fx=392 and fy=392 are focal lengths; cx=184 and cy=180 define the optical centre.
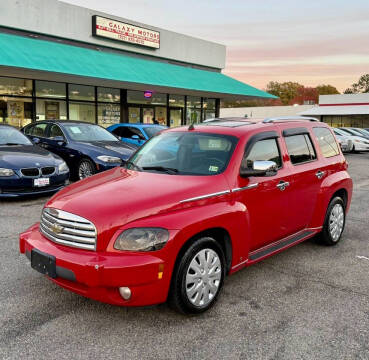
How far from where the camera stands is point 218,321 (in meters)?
3.32

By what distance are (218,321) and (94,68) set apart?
15.3 meters

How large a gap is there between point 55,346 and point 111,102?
63.7ft

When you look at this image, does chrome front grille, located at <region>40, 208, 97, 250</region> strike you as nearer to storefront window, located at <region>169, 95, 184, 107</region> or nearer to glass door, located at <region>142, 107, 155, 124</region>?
glass door, located at <region>142, 107, 155, 124</region>

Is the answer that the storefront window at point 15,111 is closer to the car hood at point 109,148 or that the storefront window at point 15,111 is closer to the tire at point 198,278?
the car hood at point 109,148

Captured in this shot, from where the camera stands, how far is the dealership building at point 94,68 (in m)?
16.1

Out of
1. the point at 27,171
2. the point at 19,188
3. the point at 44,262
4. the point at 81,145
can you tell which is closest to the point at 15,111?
the point at 81,145

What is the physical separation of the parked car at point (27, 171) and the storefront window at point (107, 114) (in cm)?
1248

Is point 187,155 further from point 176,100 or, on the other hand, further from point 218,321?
point 176,100

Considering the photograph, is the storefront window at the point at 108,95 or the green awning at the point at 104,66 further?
the storefront window at the point at 108,95

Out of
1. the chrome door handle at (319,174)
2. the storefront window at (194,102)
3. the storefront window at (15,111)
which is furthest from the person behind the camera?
the storefront window at (194,102)

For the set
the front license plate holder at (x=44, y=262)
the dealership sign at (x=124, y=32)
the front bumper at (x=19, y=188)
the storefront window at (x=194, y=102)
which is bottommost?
the front bumper at (x=19, y=188)

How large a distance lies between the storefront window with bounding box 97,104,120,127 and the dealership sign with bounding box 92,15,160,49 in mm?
3517

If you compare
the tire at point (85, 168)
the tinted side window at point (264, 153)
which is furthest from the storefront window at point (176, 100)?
the tinted side window at point (264, 153)

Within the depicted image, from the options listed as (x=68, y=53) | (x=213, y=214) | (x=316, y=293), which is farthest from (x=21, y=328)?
(x=68, y=53)
